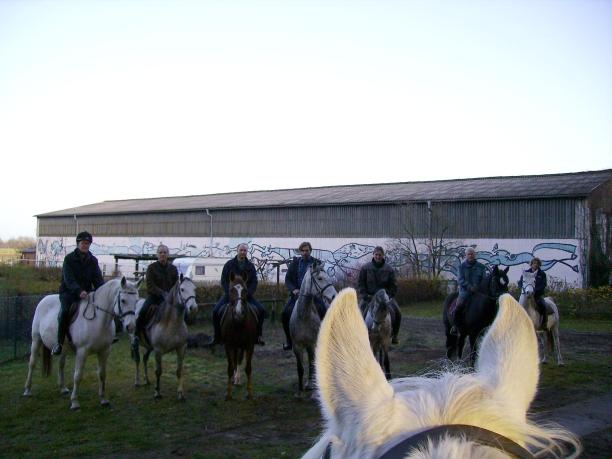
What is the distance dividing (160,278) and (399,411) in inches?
364

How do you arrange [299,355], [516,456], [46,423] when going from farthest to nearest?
1. [299,355]
2. [46,423]
3. [516,456]

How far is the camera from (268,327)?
1902 centimetres

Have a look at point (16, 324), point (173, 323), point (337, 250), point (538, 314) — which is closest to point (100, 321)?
point (173, 323)

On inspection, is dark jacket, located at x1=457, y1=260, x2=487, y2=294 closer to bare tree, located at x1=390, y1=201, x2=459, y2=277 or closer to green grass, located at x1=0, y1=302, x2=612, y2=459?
green grass, located at x1=0, y1=302, x2=612, y2=459

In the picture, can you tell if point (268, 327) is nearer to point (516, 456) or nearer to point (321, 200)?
point (516, 456)

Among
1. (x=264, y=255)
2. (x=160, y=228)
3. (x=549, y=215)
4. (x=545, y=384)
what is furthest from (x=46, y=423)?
(x=160, y=228)

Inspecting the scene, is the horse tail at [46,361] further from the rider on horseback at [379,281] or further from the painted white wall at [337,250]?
the painted white wall at [337,250]

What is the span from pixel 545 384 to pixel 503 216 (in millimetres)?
22374

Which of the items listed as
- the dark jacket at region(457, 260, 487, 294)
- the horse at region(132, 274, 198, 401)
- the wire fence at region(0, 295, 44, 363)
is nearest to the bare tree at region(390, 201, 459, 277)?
the dark jacket at region(457, 260, 487, 294)

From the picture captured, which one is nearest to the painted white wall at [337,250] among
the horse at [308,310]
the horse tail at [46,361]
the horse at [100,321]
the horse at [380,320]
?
the horse at [380,320]

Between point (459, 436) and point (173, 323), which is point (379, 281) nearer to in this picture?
point (173, 323)

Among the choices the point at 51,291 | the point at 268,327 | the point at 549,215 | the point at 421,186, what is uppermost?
the point at 421,186

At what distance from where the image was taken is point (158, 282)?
10.1 meters

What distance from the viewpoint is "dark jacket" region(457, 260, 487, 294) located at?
11055 millimetres
